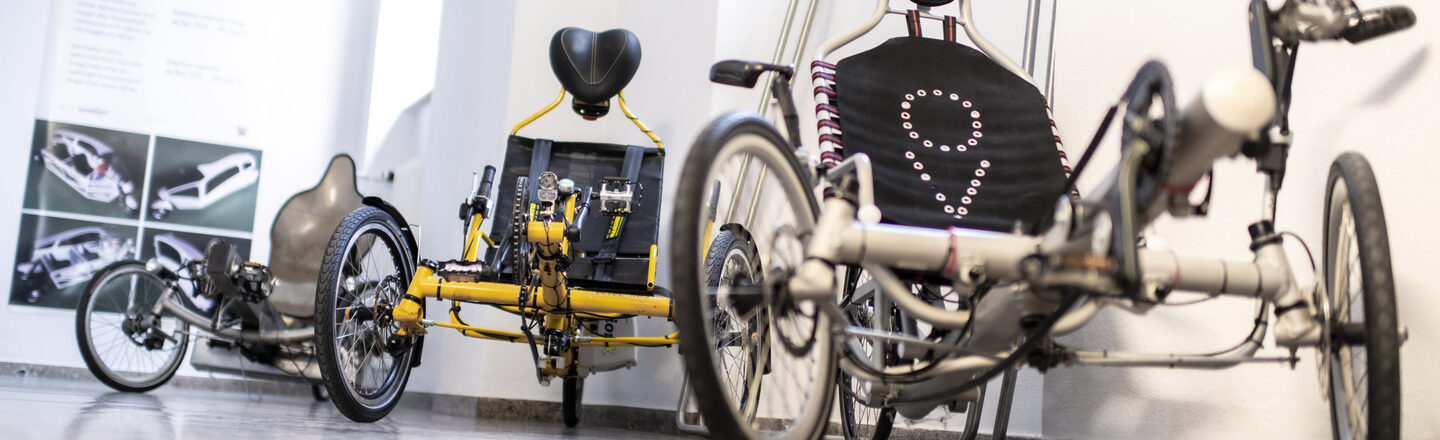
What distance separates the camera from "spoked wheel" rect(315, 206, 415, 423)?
2314mm

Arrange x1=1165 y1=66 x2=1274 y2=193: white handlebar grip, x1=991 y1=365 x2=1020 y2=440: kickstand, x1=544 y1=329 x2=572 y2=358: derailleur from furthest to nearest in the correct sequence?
1. x1=544 y1=329 x2=572 y2=358: derailleur
2. x1=991 y1=365 x2=1020 y2=440: kickstand
3. x1=1165 y1=66 x2=1274 y2=193: white handlebar grip

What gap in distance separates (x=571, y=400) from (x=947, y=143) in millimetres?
1633

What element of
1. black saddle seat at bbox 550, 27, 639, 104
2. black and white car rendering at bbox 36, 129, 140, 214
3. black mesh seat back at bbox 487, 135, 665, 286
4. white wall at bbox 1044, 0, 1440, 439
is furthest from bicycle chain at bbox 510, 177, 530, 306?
black and white car rendering at bbox 36, 129, 140, 214

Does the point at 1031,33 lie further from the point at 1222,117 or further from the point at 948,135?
the point at 1222,117

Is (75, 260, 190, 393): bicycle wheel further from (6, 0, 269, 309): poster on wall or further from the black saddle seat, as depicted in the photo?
the black saddle seat

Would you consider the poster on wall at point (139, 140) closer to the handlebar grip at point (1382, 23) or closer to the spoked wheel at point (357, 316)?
the spoked wheel at point (357, 316)

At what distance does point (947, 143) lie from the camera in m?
1.91

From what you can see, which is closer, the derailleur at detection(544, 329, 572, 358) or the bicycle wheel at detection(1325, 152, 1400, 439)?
the bicycle wheel at detection(1325, 152, 1400, 439)

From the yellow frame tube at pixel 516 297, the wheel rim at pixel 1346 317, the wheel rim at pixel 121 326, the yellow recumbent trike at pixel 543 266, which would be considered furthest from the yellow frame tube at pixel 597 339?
the wheel rim at pixel 121 326

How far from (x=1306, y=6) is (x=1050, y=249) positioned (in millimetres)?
598

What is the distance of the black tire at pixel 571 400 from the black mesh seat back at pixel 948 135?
1.53 metres

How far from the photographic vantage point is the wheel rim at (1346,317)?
1.42 m

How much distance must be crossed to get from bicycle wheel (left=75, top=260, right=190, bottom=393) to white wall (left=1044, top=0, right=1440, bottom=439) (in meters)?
3.07

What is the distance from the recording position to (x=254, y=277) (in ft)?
12.3
